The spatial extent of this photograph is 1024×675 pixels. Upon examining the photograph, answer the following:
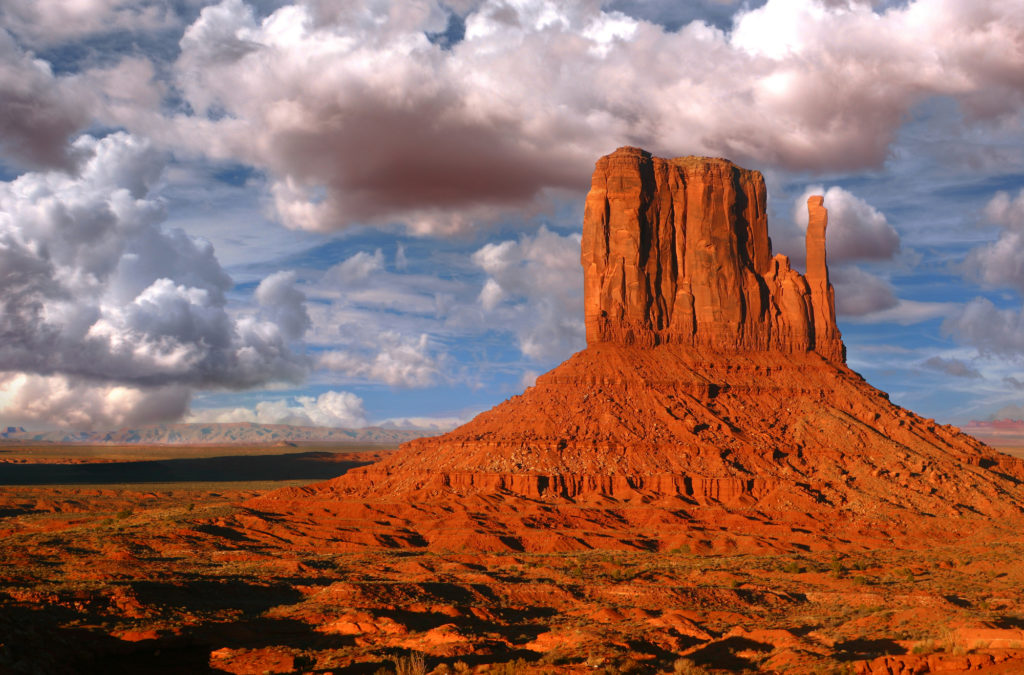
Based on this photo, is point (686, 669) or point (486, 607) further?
point (486, 607)

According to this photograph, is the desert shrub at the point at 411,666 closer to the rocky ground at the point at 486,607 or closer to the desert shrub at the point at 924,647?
the rocky ground at the point at 486,607

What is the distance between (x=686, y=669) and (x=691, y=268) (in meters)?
83.9

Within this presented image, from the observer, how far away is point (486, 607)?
119ft

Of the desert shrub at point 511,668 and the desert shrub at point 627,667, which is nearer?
the desert shrub at point 511,668

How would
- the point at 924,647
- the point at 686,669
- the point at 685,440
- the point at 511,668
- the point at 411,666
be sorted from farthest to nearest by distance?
the point at 685,440 < the point at 924,647 < the point at 686,669 < the point at 411,666 < the point at 511,668

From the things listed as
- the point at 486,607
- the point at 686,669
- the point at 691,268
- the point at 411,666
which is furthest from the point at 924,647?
the point at 691,268

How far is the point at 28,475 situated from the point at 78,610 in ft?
463

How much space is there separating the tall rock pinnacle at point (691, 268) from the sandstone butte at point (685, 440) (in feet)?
0.68

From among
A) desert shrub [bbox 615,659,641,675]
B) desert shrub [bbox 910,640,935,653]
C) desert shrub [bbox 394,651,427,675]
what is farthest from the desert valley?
desert shrub [bbox 910,640,935,653]

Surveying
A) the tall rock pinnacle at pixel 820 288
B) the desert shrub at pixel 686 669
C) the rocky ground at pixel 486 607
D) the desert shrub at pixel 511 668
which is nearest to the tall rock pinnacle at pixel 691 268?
the tall rock pinnacle at pixel 820 288

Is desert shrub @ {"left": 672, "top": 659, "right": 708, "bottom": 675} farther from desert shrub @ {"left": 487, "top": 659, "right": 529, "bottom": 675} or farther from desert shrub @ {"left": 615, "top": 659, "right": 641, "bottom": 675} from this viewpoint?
desert shrub @ {"left": 487, "top": 659, "right": 529, "bottom": 675}

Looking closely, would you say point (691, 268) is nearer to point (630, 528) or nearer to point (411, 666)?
point (630, 528)

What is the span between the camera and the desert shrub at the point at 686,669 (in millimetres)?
22445

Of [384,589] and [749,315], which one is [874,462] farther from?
[384,589]
